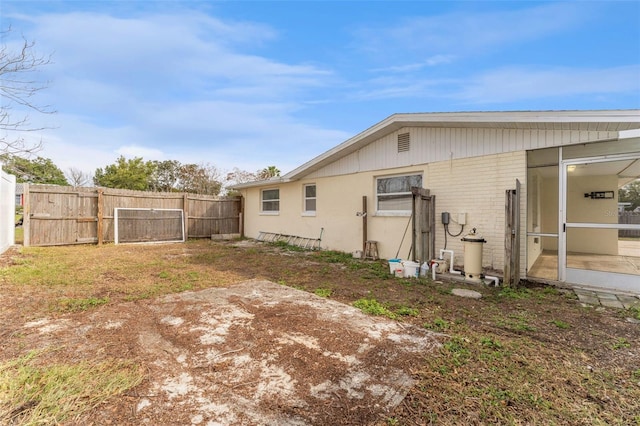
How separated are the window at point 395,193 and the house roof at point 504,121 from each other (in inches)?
50.8

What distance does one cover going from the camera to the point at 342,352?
2701 mm

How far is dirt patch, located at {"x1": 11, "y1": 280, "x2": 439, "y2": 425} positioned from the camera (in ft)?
6.22

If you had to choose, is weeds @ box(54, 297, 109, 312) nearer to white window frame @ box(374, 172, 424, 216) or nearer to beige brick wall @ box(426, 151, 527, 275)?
white window frame @ box(374, 172, 424, 216)

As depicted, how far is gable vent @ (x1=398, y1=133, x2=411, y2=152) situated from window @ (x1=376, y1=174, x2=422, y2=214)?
730 mm

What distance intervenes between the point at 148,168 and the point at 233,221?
1529 cm

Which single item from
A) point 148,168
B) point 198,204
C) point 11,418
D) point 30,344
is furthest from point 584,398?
point 148,168

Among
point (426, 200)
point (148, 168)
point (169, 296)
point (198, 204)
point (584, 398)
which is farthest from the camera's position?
point (148, 168)

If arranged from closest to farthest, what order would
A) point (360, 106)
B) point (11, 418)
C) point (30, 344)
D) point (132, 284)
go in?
point (11, 418) → point (30, 344) → point (132, 284) → point (360, 106)

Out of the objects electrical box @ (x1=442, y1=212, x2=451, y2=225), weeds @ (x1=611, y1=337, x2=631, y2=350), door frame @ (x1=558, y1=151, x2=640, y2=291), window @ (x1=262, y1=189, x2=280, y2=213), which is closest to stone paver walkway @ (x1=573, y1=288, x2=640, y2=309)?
door frame @ (x1=558, y1=151, x2=640, y2=291)

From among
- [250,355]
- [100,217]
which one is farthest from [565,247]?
[100,217]

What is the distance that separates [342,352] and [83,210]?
11.2m

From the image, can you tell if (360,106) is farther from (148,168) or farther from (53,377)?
(148,168)

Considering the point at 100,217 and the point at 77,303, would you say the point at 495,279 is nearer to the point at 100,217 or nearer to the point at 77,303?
the point at 77,303

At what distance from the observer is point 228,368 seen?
2404 millimetres
